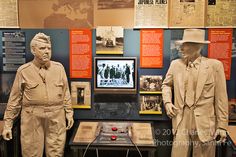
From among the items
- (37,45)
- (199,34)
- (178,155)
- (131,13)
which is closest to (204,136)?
(178,155)

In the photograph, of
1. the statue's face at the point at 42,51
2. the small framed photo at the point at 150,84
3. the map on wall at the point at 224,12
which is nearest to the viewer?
the statue's face at the point at 42,51

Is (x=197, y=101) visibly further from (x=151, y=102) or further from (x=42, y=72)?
(x=42, y=72)

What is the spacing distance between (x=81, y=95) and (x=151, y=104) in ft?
2.37

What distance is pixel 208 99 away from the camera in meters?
3.17

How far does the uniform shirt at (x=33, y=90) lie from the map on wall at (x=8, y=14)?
0.64 meters

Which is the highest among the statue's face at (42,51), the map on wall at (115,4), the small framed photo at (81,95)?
the map on wall at (115,4)

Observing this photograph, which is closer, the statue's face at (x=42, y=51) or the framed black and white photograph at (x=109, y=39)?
the statue's face at (x=42, y=51)

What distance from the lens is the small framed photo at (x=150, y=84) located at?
3602 mm

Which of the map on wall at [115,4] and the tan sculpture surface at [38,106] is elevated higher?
the map on wall at [115,4]

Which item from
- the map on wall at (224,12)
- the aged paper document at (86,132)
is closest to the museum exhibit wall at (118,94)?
the aged paper document at (86,132)

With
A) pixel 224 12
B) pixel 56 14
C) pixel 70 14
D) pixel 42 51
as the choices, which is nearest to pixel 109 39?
pixel 70 14

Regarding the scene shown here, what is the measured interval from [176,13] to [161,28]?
21 centimetres

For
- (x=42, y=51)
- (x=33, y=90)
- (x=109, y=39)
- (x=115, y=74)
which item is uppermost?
(x=109, y=39)

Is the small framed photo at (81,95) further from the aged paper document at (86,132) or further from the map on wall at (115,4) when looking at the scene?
the map on wall at (115,4)
